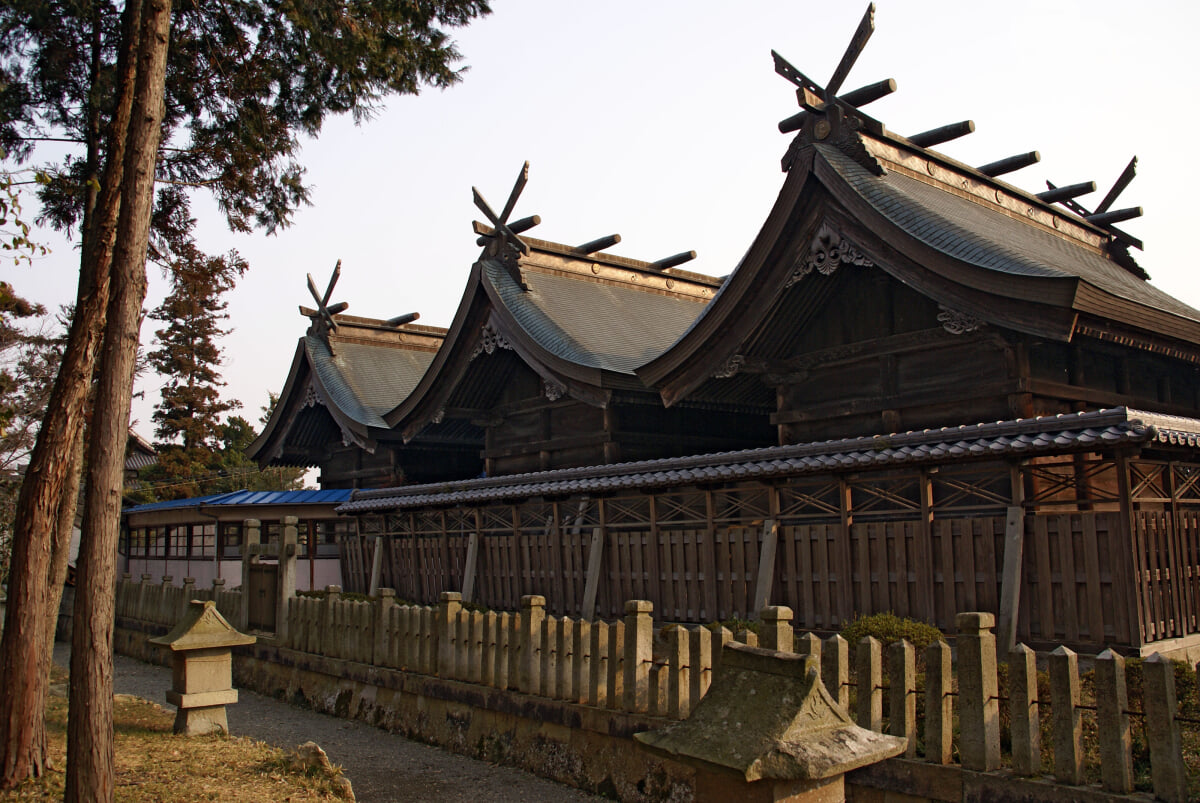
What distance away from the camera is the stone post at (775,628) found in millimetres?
7117

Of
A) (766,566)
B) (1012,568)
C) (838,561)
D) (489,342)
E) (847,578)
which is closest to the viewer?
(1012,568)

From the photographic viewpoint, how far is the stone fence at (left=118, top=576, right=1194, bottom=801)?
555cm

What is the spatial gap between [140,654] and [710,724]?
19646mm

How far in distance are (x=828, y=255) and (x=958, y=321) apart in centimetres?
201

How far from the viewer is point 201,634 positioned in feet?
36.3

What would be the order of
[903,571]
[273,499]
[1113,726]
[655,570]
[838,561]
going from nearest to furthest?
[1113,726] → [903,571] → [838,561] → [655,570] → [273,499]

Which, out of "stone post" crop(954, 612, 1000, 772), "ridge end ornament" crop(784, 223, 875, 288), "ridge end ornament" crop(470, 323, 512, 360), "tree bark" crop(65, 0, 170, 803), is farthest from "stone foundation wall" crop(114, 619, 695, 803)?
"ridge end ornament" crop(784, 223, 875, 288)

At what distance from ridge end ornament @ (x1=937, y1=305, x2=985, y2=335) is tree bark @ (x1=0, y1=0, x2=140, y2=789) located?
30.6ft

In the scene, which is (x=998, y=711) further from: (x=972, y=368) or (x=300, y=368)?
(x=300, y=368)

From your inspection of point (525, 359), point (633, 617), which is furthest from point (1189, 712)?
point (525, 359)

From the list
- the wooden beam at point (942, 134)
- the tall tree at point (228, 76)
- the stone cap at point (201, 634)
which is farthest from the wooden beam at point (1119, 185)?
the stone cap at point (201, 634)

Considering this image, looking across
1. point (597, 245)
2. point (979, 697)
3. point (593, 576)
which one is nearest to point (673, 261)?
point (597, 245)

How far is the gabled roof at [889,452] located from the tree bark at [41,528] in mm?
7490

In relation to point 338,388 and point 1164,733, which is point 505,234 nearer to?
point 338,388
